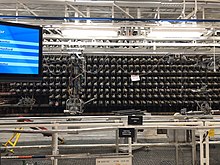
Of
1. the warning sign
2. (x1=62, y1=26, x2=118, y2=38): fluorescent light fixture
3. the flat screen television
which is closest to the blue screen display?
the flat screen television

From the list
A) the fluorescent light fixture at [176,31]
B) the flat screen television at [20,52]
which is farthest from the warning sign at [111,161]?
the fluorescent light fixture at [176,31]

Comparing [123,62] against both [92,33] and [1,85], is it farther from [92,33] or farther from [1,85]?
[1,85]

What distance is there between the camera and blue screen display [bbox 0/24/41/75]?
219 cm

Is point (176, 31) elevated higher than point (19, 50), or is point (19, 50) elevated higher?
point (176, 31)

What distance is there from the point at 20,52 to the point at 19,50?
22 mm

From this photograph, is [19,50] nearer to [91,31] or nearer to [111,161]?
[111,161]

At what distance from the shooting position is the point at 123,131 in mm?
2463

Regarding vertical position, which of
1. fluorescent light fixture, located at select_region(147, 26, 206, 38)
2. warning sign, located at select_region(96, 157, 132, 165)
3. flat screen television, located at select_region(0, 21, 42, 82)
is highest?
fluorescent light fixture, located at select_region(147, 26, 206, 38)

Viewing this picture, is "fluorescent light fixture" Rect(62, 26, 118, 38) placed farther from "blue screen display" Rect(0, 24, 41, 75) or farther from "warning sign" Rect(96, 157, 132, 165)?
"warning sign" Rect(96, 157, 132, 165)

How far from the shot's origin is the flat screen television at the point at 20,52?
219cm

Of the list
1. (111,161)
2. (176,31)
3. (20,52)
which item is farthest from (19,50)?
(176,31)

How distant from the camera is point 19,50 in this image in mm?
2293

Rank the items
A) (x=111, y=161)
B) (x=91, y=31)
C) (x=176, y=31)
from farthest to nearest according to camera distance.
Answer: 1. (x=91, y=31)
2. (x=176, y=31)
3. (x=111, y=161)

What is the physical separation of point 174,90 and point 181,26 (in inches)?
162
